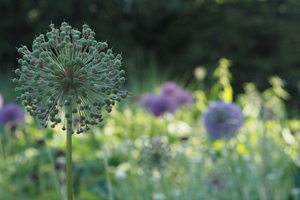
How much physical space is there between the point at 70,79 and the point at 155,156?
1.20 metres

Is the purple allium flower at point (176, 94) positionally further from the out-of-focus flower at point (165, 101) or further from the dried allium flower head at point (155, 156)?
the dried allium flower head at point (155, 156)

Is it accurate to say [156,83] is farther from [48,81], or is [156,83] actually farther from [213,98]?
[48,81]

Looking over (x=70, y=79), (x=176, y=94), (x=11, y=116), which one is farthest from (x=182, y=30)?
(x=70, y=79)

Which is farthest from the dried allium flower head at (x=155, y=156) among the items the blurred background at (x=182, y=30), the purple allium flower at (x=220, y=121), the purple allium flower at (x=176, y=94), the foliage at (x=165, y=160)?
the blurred background at (x=182, y=30)

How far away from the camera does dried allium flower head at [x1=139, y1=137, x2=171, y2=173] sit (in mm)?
2066

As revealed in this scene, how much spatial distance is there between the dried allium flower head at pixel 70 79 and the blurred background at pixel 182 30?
390 inches

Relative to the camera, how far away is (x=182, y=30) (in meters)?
11.7

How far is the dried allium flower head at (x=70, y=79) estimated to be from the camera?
3.04 ft

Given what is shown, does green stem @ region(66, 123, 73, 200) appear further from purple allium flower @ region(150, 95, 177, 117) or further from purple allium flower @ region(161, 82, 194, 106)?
purple allium flower @ region(161, 82, 194, 106)

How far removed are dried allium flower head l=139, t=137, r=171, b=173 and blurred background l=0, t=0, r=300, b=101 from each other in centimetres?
877

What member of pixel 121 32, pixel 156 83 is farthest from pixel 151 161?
pixel 121 32

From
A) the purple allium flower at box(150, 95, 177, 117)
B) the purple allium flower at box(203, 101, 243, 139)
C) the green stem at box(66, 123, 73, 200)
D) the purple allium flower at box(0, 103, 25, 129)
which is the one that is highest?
the purple allium flower at box(150, 95, 177, 117)

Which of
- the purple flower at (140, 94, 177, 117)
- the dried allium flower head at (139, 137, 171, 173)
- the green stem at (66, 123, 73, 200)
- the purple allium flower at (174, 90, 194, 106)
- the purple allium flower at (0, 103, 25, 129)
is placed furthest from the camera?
the purple allium flower at (174, 90, 194, 106)

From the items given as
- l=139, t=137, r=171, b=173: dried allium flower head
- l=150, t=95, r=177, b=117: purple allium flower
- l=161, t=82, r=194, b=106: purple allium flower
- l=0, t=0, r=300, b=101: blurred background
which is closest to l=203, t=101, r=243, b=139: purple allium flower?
l=139, t=137, r=171, b=173: dried allium flower head
